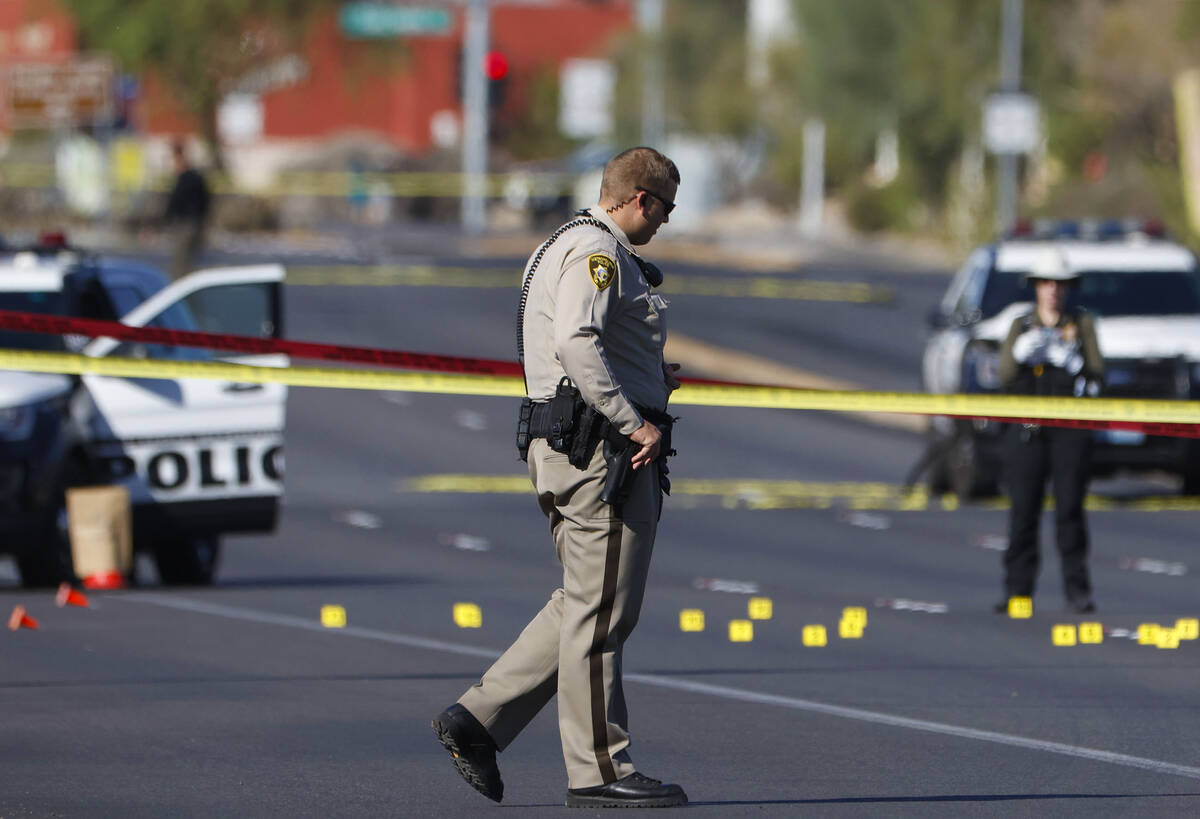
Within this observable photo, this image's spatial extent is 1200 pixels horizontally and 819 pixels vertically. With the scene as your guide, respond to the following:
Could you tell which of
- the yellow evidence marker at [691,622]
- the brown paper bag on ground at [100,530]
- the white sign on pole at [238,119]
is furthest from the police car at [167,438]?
the white sign on pole at [238,119]

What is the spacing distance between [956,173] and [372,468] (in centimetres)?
4256

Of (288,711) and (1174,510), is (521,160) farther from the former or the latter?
(288,711)

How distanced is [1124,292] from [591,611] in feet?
45.1

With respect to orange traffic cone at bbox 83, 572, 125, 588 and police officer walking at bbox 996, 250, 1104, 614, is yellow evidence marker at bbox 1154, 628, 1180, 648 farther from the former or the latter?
orange traffic cone at bbox 83, 572, 125, 588

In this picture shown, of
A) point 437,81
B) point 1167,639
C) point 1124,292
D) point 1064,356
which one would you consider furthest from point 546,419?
point 437,81

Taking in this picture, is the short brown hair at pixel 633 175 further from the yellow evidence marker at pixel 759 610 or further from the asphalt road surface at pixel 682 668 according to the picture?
the yellow evidence marker at pixel 759 610

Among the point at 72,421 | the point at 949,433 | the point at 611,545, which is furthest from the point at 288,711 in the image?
the point at 949,433

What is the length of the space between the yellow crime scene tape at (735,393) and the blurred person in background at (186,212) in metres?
18.9

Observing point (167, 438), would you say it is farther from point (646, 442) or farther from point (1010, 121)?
point (1010, 121)

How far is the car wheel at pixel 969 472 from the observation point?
763 inches

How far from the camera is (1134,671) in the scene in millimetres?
10406

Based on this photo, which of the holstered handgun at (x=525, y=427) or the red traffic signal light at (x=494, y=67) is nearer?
the holstered handgun at (x=525, y=427)

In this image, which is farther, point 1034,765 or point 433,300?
point 433,300

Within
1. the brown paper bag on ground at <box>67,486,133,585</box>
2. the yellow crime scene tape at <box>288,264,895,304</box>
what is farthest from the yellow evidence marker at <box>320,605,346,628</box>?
the yellow crime scene tape at <box>288,264,895,304</box>
